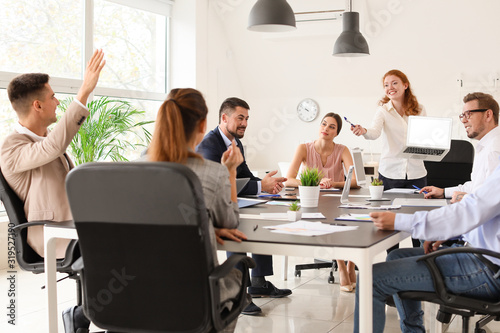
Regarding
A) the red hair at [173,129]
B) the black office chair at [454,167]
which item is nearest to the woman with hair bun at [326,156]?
the black office chair at [454,167]

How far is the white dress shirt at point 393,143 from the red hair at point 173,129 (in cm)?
264

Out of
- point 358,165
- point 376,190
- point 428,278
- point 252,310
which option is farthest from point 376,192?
point 428,278

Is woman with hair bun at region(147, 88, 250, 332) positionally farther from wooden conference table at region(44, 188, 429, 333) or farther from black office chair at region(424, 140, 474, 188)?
black office chair at region(424, 140, 474, 188)

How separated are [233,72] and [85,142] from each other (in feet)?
12.8

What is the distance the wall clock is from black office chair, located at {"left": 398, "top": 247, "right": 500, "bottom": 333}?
689 centimetres

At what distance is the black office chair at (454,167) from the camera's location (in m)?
4.90

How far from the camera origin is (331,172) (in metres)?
4.86

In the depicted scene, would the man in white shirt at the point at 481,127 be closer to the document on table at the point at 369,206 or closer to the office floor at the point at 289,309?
the document on table at the point at 369,206

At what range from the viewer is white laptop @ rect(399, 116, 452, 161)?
399cm

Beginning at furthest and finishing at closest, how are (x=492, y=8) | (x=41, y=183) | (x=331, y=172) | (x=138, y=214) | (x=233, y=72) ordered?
(x=233, y=72) → (x=492, y=8) → (x=331, y=172) → (x=41, y=183) → (x=138, y=214)

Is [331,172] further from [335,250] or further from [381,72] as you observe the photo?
[381,72]

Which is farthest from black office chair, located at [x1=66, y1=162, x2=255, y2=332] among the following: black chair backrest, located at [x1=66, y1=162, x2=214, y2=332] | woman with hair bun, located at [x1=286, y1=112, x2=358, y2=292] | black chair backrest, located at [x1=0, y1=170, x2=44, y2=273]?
woman with hair bun, located at [x1=286, y1=112, x2=358, y2=292]


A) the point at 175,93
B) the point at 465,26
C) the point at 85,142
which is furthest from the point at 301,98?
the point at 175,93

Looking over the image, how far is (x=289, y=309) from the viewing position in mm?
3988
